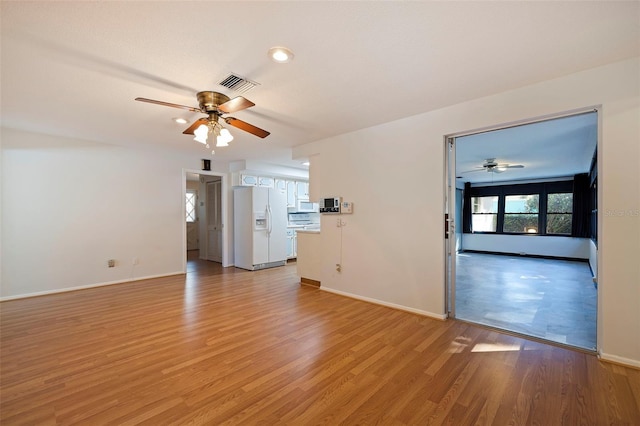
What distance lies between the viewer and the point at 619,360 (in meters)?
2.29

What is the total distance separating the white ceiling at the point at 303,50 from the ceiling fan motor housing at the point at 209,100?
85 mm

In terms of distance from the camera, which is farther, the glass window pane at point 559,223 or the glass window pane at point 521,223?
the glass window pane at point 521,223

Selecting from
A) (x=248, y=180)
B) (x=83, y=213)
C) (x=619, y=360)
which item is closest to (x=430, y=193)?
(x=619, y=360)

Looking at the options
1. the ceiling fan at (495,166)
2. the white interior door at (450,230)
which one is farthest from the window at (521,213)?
the white interior door at (450,230)

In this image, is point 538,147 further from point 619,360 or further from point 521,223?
point 521,223

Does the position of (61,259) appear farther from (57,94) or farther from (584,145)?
(584,145)

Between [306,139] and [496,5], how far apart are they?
3.20 m

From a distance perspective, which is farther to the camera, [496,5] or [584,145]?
[584,145]

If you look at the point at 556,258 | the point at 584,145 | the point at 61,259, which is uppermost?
the point at 584,145

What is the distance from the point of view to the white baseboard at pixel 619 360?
88.0 inches

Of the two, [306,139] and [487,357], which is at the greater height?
[306,139]

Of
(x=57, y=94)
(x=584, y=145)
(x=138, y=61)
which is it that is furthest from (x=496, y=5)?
(x=584, y=145)

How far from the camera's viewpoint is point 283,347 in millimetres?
2588

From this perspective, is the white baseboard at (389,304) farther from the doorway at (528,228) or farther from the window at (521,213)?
the window at (521,213)
